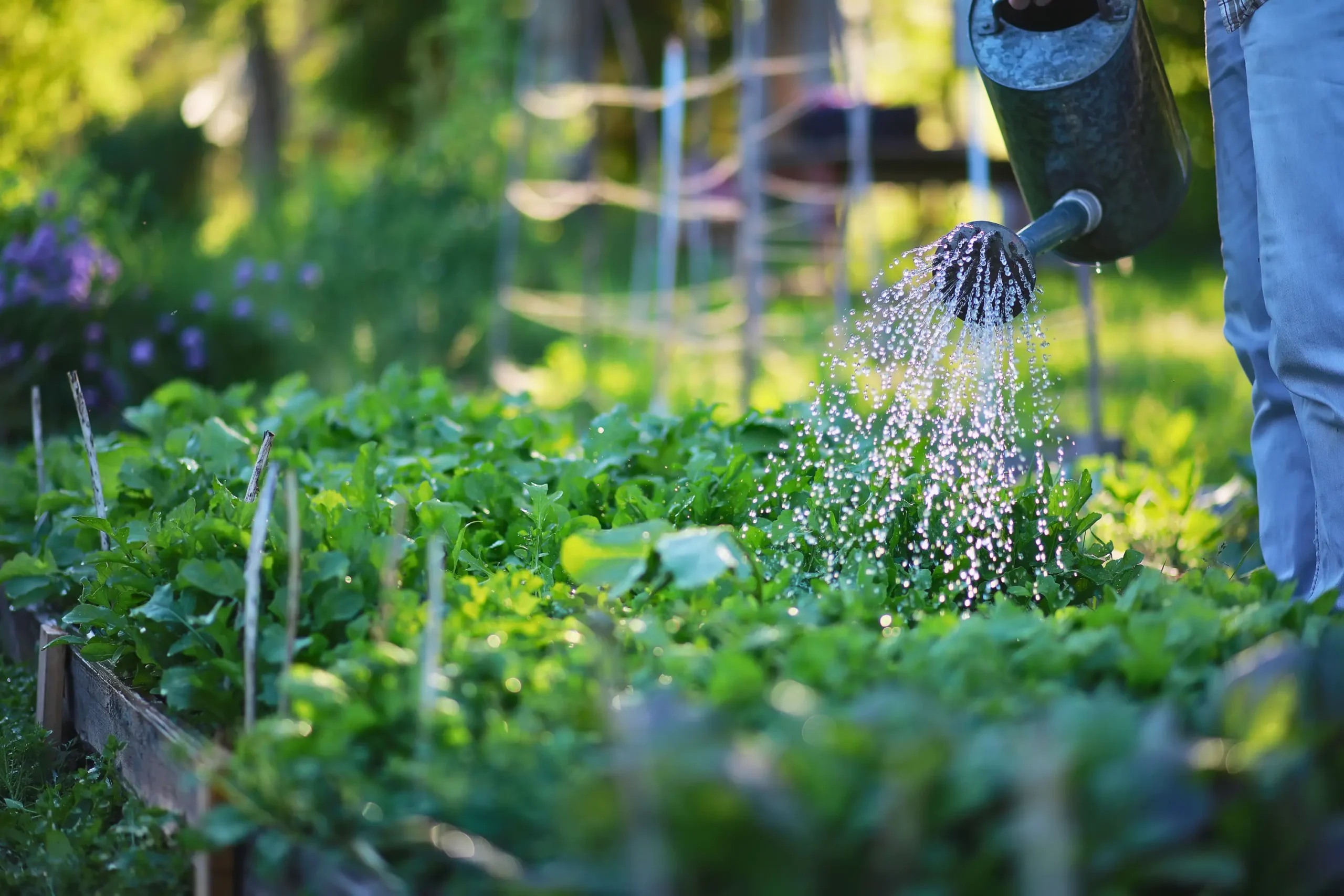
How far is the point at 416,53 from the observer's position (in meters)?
11.0

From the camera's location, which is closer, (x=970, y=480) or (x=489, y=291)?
(x=970, y=480)

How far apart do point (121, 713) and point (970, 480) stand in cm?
148

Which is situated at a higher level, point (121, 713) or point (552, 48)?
point (552, 48)

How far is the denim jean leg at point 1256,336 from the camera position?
2.32 meters

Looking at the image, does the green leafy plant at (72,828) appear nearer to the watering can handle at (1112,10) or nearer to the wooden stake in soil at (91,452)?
the wooden stake in soil at (91,452)

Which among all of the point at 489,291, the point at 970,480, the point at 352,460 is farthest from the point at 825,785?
the point at 489,291

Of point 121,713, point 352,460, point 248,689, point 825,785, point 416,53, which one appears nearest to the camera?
point 825,785

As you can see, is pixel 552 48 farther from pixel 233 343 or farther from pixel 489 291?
pixel 233 343

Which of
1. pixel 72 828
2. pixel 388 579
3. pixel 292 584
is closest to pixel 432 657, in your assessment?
pixel 388 579

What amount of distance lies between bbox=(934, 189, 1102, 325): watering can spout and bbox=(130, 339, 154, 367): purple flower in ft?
10.6

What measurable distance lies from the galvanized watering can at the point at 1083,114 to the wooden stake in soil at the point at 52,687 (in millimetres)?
1911

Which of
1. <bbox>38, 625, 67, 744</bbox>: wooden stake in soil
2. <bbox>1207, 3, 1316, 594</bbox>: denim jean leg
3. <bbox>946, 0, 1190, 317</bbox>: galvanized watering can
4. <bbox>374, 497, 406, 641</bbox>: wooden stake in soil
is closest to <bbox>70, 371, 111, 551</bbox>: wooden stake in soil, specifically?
<bbox>38, 625, 67, 744</bbox>: wooden stake in soil

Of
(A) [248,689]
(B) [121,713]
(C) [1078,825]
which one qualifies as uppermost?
(C) [1078,825]

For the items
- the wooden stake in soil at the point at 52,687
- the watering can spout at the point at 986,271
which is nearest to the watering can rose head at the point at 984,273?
the watering can spout at the point at 986,271
